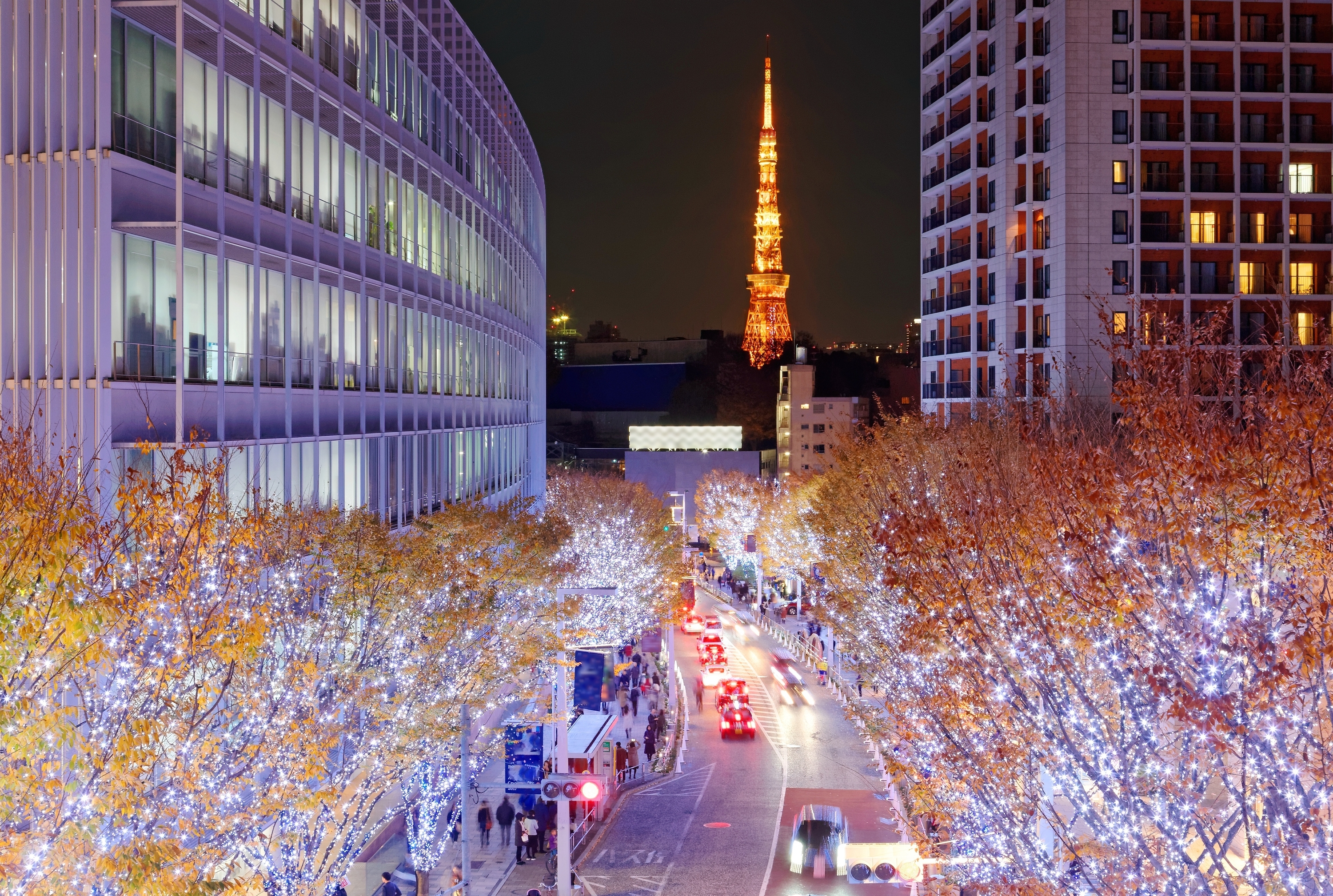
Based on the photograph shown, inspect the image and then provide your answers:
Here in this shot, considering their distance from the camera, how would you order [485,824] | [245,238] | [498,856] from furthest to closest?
1. [485,824]
2. [498,856]
3. [245,238]

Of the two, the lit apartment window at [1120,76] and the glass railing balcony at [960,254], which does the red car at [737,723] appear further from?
the lit apartment window at [1120,76]

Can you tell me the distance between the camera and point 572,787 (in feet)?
58.3

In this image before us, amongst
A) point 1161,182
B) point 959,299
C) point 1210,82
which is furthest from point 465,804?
point 1210,82

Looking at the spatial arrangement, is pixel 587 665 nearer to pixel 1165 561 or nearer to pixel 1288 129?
pixel 1165 561

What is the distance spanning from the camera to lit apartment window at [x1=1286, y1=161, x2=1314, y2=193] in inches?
1756

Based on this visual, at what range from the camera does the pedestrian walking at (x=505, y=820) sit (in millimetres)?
23500

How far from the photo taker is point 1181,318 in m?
45.6

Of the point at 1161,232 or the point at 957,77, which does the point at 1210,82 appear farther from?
the point at 957,77

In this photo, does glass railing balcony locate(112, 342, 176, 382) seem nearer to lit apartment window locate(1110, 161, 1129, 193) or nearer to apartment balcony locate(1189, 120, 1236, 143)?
lit apartment window locate(1110, 161, 1129, 193)

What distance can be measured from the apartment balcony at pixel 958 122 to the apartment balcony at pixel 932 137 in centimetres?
86

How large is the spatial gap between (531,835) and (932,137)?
42.7 metres

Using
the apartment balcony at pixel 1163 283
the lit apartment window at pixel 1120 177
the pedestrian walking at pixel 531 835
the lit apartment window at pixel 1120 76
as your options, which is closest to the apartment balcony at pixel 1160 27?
the lit apartment window at pixel 1120 76

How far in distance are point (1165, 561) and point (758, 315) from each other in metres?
116

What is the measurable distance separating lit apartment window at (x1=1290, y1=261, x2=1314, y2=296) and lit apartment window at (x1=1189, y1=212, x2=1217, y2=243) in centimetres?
337
